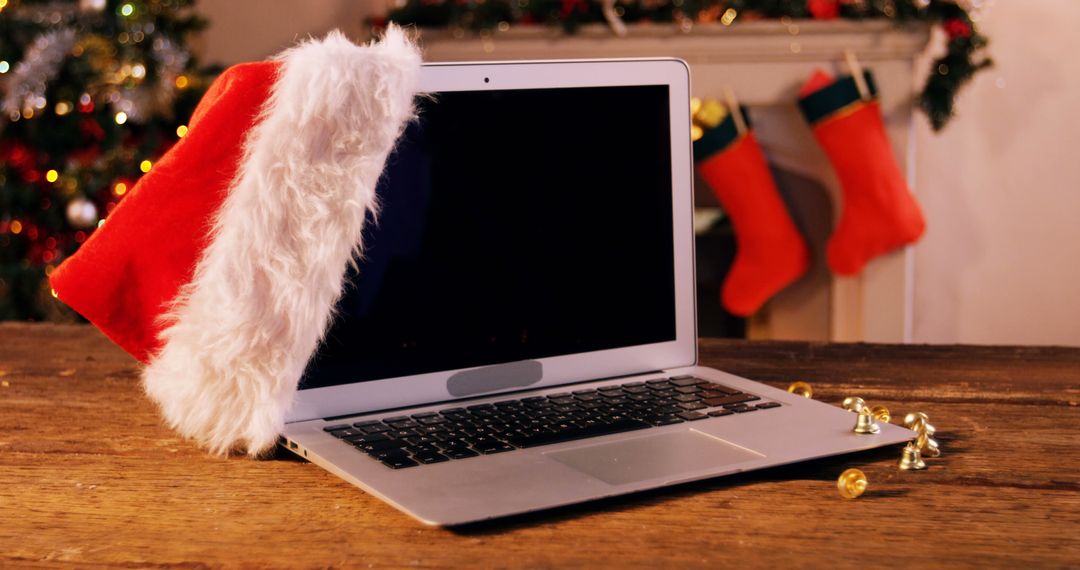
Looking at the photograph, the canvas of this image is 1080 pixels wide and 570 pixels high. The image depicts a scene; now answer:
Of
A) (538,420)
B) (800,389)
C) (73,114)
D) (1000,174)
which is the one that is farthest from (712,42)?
(538,420)

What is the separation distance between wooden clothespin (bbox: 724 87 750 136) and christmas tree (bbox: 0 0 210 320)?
4.17 ft

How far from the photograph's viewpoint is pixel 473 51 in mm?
2812

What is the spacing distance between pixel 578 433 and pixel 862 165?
6.47 ft

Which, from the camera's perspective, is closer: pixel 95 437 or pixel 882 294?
pixel 95 437

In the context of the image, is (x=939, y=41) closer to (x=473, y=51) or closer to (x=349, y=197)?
(x=473, y=51)

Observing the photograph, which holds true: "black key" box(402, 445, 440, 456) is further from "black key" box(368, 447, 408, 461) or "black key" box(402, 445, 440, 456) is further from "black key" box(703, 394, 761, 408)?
"black key" box(703, 394, 761, 408)

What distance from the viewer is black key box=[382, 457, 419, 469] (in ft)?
2.25

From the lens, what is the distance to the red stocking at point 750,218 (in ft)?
8.68

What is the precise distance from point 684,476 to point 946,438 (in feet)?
0.78

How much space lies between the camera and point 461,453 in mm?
715

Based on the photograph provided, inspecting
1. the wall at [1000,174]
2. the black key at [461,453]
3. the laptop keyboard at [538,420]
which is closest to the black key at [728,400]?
the laptop keyboard at [538,420]

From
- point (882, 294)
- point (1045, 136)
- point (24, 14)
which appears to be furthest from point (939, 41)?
point (24, 14)

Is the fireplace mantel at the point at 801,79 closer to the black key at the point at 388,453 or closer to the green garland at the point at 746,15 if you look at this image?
the green garland at the point at 746,15

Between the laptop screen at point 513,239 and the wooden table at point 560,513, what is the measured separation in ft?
0.50
